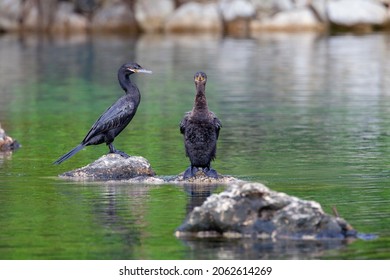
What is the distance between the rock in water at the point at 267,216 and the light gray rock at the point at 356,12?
51086 millimetres

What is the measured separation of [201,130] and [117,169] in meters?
1.49

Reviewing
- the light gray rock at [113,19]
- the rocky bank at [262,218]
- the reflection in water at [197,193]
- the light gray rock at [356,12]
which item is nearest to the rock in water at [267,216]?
the rocky bank at [262,218]

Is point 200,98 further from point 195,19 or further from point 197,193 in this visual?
point 195,19

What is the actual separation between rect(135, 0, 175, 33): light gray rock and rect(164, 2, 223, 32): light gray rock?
13.7 inches

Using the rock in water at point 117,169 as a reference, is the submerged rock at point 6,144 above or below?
below

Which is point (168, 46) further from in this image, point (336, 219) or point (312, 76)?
point (336, 219)

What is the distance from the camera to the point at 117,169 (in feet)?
61.7

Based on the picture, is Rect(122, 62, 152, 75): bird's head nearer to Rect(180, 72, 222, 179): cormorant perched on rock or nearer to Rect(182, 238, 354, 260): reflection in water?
Rect(180, 72, 222, 179): cormorant perched on rock

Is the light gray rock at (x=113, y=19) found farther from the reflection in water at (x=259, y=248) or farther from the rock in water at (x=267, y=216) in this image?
the reflection in water at (x=259, y=248)

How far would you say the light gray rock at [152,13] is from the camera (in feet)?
217

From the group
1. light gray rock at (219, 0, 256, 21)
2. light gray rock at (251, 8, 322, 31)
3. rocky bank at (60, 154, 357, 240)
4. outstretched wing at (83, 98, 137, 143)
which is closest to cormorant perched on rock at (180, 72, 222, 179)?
outstretched wing at (83, 98, 137, 143)

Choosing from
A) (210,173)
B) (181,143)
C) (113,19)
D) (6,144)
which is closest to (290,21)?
(113,19)

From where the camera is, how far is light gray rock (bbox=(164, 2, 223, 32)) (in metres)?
66.2

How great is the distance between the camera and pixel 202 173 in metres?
18.4
